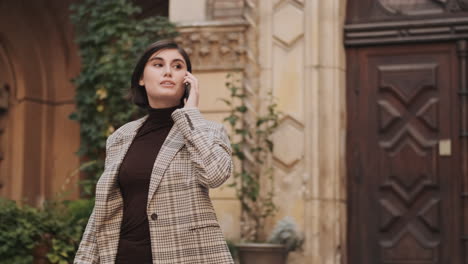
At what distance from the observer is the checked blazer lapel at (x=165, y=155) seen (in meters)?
3.41

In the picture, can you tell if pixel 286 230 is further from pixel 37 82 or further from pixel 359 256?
pixel 37 82

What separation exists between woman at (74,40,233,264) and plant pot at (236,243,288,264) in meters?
3.65

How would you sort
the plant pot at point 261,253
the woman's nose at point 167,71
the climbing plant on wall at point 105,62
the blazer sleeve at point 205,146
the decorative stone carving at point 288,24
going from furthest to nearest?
the climbing plant on wall at point 105,62
the decorative stone carving at point 288,24
the plant pot at point 261,253
the woman's nose at point 167,71
the blazer sleeve at point 205,146

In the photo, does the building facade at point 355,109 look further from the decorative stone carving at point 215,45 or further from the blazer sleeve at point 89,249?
the blazer sleeve at point 89,249

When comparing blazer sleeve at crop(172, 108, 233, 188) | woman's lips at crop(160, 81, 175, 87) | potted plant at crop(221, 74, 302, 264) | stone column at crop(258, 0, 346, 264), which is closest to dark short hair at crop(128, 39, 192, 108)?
woman's lips at crop(160, 81, 175, 87)

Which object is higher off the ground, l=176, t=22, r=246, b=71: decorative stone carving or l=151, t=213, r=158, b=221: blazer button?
l=176, t=22, r=246, b=71: decorative stone carving

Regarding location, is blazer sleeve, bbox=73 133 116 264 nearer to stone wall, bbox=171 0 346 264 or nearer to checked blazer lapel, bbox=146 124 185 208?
checked blazer lapel, bbox=146 124 185 208

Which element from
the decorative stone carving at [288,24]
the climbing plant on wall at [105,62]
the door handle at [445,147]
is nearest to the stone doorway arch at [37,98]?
the climbing plant on wall at [105,62]

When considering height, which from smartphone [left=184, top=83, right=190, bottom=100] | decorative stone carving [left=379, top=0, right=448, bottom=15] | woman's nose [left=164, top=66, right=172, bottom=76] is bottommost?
smartphone [left=184, top=83, right=190, bottom=100]

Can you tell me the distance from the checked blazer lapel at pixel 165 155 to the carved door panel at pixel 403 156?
4642 mm

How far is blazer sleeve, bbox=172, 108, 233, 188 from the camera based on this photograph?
335cm

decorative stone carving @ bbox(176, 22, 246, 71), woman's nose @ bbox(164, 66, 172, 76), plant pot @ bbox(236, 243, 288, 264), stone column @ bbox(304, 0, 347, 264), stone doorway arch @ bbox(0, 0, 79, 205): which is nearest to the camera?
woman's nose @ bbox(164, 66, 172, 76)

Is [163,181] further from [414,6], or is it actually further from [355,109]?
[414,6]

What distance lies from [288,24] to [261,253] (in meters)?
2.07
